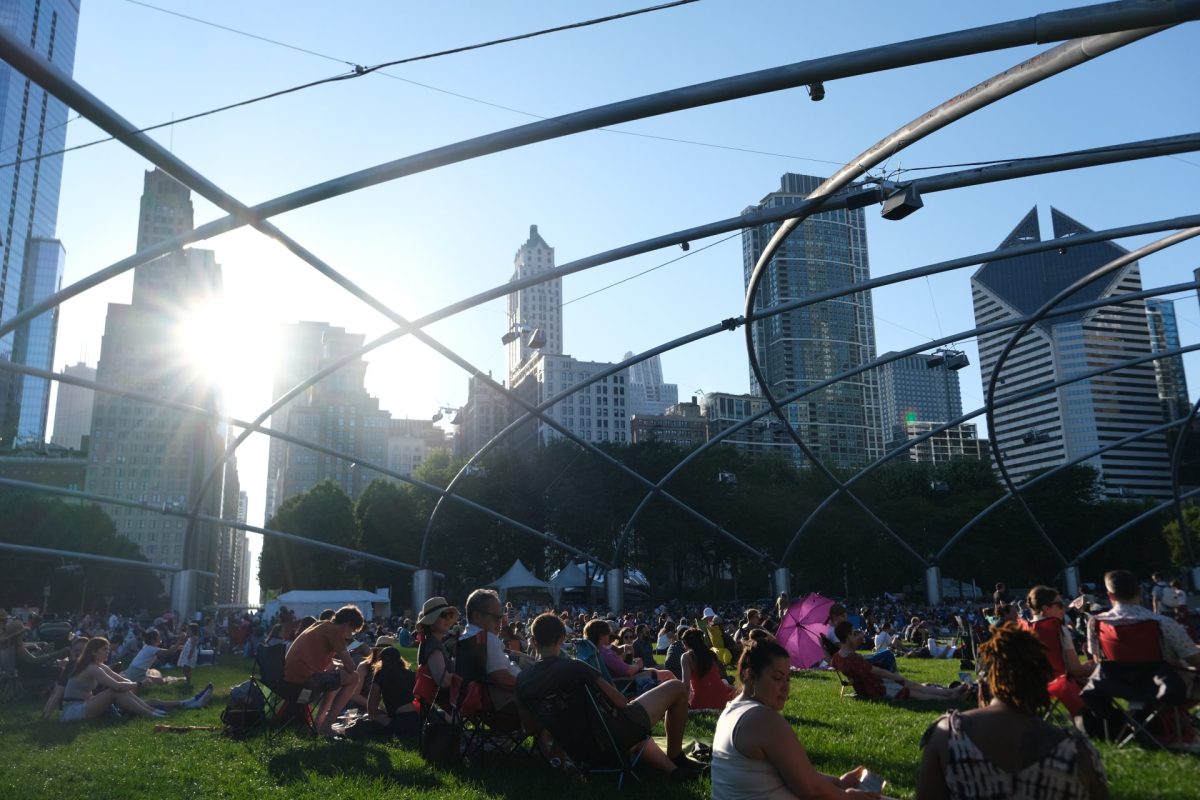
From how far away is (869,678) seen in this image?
37.9 ft

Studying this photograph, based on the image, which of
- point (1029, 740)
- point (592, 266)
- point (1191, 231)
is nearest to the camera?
point (1029, 740)

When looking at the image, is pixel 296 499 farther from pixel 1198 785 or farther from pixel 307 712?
pixel 1198 785

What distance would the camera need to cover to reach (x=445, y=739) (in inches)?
306

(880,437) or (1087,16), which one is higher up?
(880,437)

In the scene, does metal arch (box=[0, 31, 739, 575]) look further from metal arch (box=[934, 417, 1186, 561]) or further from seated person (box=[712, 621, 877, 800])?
metal arch (box=[934, 417, 1186, 561])

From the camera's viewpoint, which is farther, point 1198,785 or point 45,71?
point 45,71

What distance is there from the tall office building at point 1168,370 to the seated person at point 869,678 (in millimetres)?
129322

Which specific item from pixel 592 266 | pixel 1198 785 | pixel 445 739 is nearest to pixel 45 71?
pixel 445 739

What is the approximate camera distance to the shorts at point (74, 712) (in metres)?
11.3

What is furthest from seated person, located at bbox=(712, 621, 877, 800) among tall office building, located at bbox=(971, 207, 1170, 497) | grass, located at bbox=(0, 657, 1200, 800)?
tall office building, located at bbox=(971, 207, 1170, 497)

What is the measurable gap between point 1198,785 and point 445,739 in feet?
18.0

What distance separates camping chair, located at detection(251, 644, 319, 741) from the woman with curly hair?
8.02m

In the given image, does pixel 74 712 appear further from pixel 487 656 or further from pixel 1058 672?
pixel 1058 672

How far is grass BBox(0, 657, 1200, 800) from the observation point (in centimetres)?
632
